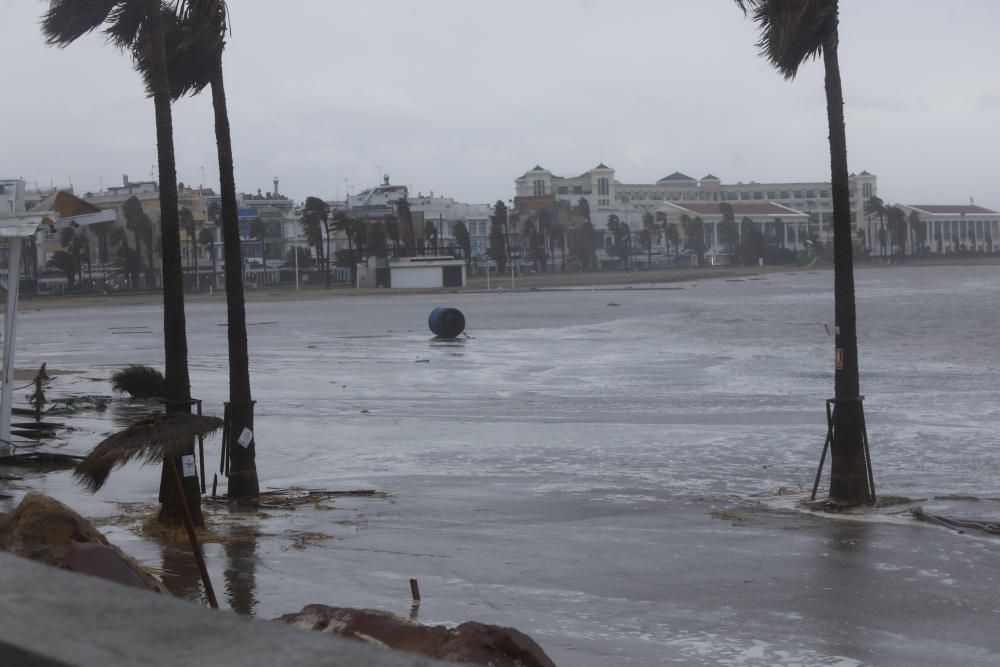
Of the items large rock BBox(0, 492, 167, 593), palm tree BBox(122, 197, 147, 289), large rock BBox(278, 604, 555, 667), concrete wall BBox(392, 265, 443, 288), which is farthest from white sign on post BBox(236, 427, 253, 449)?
palm tree BBox(122, 197, 147, 289)

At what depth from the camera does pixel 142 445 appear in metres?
9.58

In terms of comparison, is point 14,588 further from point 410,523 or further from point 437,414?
point 437,414

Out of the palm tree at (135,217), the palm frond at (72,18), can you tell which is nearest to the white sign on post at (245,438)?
the palm frond at (72,18)

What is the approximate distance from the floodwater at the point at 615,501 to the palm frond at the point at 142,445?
4.05 feet

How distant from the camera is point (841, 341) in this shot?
14852 millimetres

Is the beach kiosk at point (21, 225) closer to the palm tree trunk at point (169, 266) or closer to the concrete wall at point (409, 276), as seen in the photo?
the palm tree trunk at point (169, 266)

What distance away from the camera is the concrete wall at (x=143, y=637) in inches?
107

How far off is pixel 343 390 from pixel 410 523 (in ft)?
59.9

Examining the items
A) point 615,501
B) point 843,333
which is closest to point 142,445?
point 615,501

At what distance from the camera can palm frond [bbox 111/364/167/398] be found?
3011cm

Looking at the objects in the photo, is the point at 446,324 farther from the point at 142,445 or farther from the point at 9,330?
the point at 142,445

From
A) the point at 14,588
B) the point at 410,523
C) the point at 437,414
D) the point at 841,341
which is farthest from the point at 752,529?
the point at 437,414

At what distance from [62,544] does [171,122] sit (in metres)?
7.59

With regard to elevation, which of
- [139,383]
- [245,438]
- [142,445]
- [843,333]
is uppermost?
[843,333]
